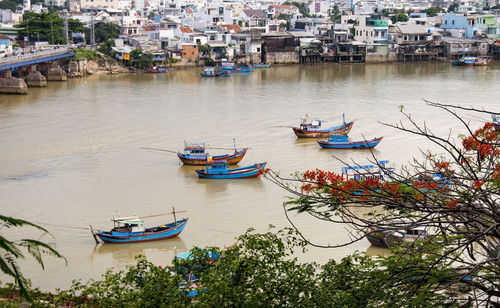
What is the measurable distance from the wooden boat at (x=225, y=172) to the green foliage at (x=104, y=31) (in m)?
26.2

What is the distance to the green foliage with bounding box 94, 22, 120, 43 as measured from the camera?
40219mm

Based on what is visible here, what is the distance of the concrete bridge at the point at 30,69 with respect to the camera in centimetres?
2742

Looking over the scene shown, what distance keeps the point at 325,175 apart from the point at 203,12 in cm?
4420

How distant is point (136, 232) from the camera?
11.7 meters

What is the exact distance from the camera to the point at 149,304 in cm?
677

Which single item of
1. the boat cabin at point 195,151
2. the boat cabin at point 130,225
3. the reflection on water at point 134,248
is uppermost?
the boat cabin at point 195,151

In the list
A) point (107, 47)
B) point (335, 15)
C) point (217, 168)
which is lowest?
point (217, 168)

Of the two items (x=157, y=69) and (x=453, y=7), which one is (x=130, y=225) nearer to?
(x=157, y=69)

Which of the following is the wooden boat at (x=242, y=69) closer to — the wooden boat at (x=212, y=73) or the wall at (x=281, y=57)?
the wooden boat at (x=212, y=73)

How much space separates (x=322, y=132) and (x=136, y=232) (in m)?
8.68

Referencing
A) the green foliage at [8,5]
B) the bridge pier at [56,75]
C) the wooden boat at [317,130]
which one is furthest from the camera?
the green foliage at [8,5]

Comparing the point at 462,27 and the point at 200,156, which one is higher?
the point at 462,27

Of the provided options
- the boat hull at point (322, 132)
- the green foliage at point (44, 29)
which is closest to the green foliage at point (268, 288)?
the boat hull at point (322, 132)

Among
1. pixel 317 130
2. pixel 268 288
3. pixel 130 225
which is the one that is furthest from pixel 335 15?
pixel 268 288
